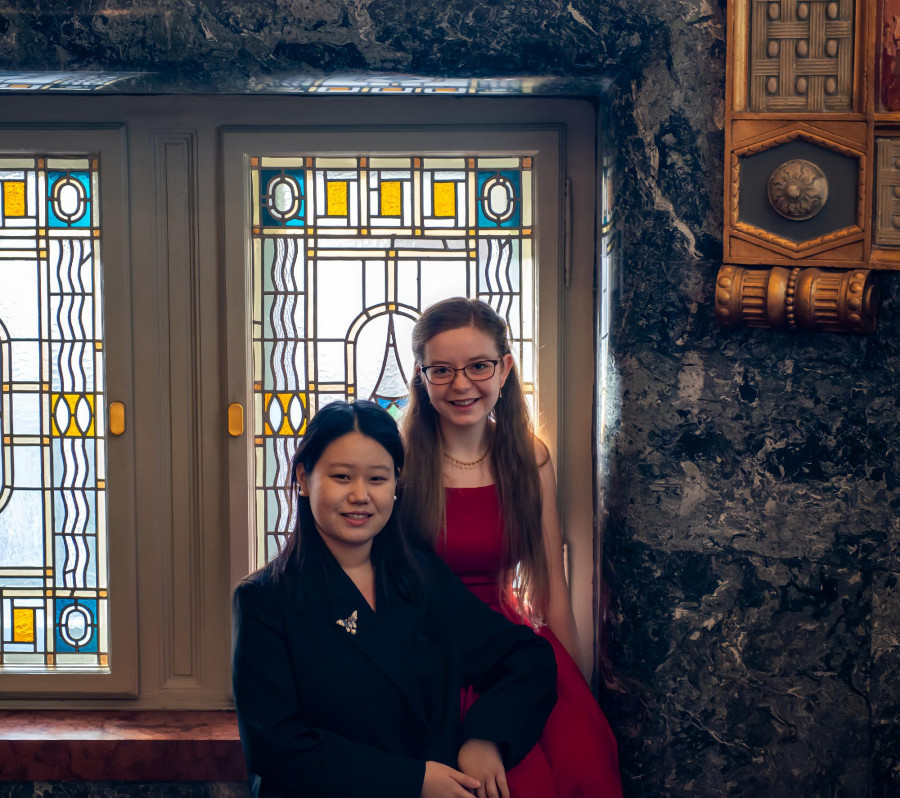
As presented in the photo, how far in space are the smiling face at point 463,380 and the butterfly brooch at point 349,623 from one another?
49cm

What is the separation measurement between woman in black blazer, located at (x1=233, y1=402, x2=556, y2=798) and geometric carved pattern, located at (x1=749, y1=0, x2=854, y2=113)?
3.54 ft

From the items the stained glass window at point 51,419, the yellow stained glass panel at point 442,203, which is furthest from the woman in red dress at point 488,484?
the stained glass window at point 51,419

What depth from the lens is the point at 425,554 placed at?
71.2 inches

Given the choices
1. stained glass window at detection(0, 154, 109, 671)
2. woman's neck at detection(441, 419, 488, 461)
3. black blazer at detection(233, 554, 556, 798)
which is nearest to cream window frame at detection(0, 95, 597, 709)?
stained glass window at detection(0, 154, 109, 671)

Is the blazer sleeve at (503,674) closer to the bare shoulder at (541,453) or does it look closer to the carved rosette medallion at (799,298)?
the bare shoulder at (541,453)

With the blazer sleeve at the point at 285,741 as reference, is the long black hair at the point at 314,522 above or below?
above

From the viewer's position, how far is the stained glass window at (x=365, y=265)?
2.20 meters

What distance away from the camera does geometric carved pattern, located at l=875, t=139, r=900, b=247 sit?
1.76 meters

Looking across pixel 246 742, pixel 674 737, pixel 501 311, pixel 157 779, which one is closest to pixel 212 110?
pixel 501 311

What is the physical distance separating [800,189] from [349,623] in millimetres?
1264

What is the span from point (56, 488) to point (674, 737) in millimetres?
1656

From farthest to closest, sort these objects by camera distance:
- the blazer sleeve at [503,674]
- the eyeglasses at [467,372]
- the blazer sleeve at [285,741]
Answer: the eyeglasses at [467,372], the blazer sleeve at [503,674], the blazer sleeve at [285,741]

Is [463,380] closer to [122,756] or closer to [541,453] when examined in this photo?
[541,453]

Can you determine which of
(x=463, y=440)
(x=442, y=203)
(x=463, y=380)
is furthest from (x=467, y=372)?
(x=442, y=203)
